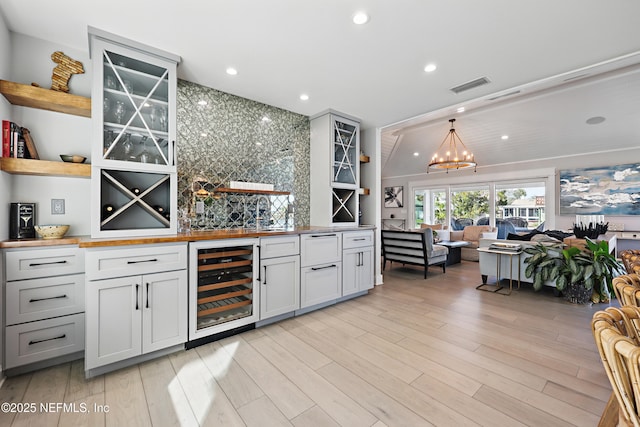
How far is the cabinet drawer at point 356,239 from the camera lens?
141 inches

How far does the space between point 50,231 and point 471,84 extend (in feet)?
13.7

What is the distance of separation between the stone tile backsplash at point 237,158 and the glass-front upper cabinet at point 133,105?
0.46 m

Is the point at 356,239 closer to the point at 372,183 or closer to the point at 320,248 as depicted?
the point at 320,248

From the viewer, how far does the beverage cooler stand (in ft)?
7.73

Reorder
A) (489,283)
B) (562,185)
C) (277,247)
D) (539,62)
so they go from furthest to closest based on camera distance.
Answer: (562,185) < (489,283) < (277,247) < (539,62)

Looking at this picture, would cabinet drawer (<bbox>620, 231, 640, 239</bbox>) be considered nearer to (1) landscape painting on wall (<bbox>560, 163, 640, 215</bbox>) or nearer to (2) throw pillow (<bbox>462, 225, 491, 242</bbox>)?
(1) landscape painting on wall (<bbox>560, 163, 640, 215</bbox>)

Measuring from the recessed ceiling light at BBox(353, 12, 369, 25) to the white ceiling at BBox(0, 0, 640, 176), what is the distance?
1.6 inches

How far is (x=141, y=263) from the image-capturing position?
2096 millimetres

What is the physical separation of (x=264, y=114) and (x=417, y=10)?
2.17 meters

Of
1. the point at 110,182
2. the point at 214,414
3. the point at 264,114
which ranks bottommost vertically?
the point at 214,414

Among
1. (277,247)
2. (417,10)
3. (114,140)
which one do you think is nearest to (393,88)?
(417,10)

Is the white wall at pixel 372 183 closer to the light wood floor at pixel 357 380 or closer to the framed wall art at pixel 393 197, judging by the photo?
the light wood floor at pixel 357 380

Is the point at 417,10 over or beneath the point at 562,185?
over

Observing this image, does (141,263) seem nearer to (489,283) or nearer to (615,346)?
(615,346)
